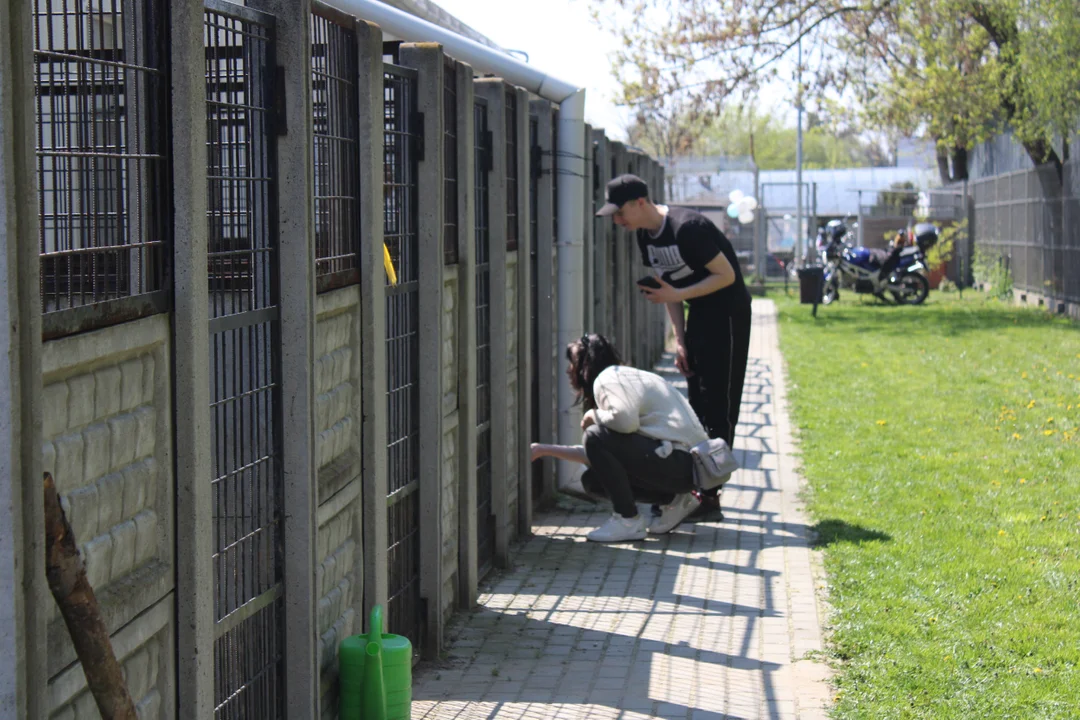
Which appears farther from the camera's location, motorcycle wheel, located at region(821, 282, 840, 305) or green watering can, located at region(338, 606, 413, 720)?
motorcycle wheel, located at region(821, 282, 840, 305)

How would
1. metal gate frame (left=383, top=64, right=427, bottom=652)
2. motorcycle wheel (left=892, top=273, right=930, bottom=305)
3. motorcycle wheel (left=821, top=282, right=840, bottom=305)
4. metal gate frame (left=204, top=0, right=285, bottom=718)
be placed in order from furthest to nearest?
1. motorcycle wheel (left=821, top=282, right=840, bottom=305)
2. motorcycle wheel (left=892, top=273, right=930, bottom=305)
3. metal gate frame (left=383, top=64, right=427, bottom=652)
4. metal gate frame (left=204, top=0, right=285, bottom=718)

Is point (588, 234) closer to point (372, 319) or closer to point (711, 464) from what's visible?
point (711, 464)

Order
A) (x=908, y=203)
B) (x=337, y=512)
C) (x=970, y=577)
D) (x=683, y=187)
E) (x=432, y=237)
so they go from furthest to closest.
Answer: (x=683, y=187)
(x=908, y=203)
(x=970, y=577)
(x=432, y=237)
(x=337, y=512)

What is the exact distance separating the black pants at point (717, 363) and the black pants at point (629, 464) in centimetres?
74

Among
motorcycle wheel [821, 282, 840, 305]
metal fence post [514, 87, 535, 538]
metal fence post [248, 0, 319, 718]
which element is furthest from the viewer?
motorcycle wheel [821, 282, 840, 305]

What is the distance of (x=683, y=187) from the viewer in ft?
138

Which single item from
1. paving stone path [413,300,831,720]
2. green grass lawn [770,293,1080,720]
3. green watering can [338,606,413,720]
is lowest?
paving stone path [413,300,831,720]

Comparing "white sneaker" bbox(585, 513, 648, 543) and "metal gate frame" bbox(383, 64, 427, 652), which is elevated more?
"metal gate frame" bbox(383, 64, 427, 652)

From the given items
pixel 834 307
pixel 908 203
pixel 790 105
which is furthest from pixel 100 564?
pixel 908 203

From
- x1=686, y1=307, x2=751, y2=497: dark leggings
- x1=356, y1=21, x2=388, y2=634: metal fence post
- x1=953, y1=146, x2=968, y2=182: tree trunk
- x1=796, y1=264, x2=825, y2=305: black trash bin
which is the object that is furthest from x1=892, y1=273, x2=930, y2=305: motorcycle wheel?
x1=356, y1=21, x2=388, y2=634: metal fence post

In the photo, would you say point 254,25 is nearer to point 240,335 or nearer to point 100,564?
point 240,335

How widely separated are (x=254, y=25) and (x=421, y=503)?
2.43m

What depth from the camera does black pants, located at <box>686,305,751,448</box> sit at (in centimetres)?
818

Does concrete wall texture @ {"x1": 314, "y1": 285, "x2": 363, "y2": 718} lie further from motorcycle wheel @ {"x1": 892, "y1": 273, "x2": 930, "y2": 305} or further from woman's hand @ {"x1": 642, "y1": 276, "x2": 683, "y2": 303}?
motorcycle wheel @ {"x1": 892, "y1": 273, "x2": 930, "y2": 305}
